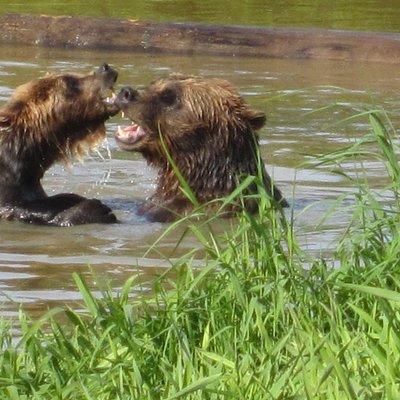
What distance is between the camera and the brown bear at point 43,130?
29.8 feet

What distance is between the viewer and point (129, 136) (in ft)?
30.0

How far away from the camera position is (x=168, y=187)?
30.0 ft

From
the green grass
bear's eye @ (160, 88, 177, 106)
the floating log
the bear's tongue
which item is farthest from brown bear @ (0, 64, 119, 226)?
the floating log

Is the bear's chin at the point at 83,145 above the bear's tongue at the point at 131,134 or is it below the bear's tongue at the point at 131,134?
below

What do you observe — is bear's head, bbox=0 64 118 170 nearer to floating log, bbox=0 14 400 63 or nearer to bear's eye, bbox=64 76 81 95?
bear's eye, bbox=64 76 81 95

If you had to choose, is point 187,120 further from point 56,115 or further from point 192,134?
point 56,115

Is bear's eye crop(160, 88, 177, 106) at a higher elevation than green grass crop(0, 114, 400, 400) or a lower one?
lower

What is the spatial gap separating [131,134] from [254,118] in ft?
2.33

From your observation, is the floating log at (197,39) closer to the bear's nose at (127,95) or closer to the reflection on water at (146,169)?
the reflection on water at (146,169)

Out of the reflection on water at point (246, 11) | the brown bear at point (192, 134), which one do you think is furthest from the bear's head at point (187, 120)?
the reflection on water at point (246, 11)

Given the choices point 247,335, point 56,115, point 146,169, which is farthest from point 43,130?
point 247,335

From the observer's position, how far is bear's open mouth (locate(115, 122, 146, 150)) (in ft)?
29.8

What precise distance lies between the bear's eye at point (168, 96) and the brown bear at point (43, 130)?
0.29 m

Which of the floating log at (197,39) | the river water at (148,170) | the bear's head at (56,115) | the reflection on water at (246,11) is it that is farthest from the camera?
the reflection on water at (246,11)
